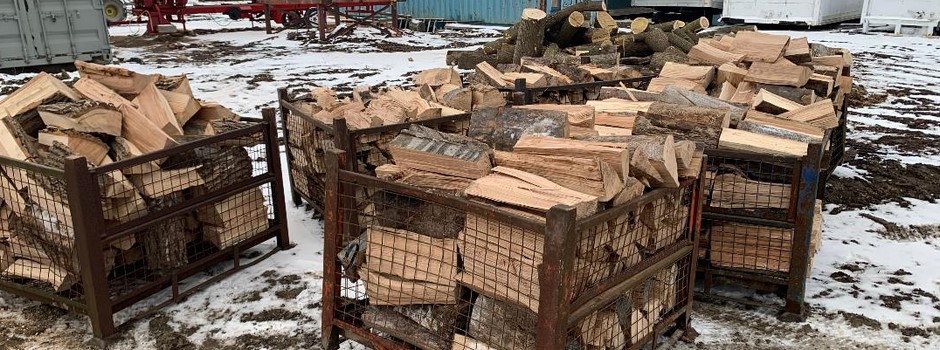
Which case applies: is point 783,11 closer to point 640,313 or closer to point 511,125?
point 511,125

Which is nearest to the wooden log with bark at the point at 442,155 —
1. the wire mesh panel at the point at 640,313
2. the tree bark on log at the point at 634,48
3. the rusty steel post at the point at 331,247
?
the rusty steel post at the point at 331,247

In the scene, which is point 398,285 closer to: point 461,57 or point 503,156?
point 503,156

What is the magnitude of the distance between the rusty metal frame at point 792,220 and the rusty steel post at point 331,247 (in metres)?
2.10

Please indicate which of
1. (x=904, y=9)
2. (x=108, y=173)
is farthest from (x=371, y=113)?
(x=904, y=9)

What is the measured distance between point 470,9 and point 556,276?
21.5m

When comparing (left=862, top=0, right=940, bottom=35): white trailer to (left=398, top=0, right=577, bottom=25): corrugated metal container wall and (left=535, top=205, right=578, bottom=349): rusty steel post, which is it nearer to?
(left=398, top=0, right=577, bottom=25): corrugated metal container wall

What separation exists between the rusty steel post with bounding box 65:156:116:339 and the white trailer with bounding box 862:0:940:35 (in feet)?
69.4

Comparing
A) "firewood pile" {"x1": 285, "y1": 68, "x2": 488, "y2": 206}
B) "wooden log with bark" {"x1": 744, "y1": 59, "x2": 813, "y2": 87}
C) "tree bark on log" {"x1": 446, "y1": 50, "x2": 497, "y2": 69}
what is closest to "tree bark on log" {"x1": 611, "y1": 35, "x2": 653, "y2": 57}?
"tree bark on log" {"x1": 446, "y1": 50, "x2": 497, "y2": 69}

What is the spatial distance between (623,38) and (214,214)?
7.74 m

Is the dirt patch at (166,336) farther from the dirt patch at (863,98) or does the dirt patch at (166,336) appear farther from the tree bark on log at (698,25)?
the dirt patch at (863,98)

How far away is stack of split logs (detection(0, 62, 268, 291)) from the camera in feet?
12.2

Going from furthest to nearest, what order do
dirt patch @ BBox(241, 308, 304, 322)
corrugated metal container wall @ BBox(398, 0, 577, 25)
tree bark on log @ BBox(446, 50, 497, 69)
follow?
corrugated metal container wall @ BBox(398, 0, 577, 25)
tree bark on log @ BBox(446, 50, 497, 69)
dirt patch @ BBox(241, 308, 304, 322)

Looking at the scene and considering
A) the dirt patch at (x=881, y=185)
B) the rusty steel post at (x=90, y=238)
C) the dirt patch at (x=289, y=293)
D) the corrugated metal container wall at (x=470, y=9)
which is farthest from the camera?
the corrugated metal container wall at (x=470, y=9)

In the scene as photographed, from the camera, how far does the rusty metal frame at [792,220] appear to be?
356 cm
